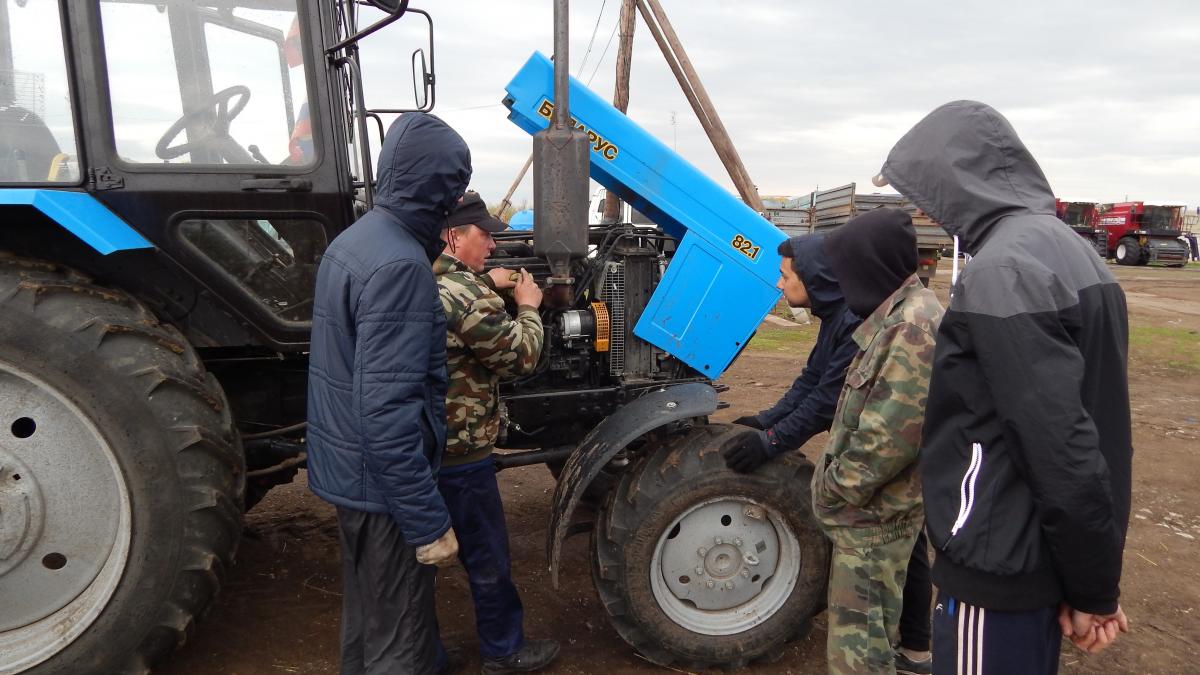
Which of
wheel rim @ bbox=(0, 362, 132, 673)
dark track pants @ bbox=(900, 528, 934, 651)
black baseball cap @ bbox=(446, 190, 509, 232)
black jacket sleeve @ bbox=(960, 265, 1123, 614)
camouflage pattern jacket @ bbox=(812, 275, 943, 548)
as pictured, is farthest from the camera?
dark track pants @ bbox=(900, 528, 934, 651)

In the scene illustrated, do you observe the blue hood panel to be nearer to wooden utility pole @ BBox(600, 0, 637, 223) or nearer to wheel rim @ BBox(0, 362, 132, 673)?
wheel rim @ BBox(0, 362, 132, 673)

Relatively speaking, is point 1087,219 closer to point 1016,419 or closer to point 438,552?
point 1016,419

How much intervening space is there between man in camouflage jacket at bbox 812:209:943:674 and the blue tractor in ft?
1.66

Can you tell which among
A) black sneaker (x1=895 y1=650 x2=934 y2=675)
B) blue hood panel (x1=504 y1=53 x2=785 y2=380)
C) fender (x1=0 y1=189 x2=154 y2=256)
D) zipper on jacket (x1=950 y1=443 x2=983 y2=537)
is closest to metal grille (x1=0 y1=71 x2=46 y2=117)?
fender (x1=0 y1=189 x2=154 y2=256)

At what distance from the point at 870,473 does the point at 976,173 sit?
898mm

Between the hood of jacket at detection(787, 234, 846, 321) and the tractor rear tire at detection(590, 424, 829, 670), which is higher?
the hood of jacket at detection(787, 234, 846, 321)

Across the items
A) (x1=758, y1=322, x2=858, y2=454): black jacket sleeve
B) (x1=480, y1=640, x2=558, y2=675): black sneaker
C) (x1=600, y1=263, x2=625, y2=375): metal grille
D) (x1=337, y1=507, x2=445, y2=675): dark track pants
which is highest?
(x1=600, y1=263, x2=625, y2=375): metal grille

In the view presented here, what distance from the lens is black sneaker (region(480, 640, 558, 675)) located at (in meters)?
2.83

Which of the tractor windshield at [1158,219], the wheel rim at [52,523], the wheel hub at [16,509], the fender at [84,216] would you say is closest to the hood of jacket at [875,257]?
the fender at [84,216]

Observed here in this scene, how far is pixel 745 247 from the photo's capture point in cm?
309

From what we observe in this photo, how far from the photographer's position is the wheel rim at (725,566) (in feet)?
9.45

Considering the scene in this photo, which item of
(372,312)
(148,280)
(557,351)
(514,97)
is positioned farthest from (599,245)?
(148,280)

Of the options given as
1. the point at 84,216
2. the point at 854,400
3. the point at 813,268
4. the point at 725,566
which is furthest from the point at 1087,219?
the point at 84,216

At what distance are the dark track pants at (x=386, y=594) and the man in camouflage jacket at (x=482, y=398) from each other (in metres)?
0.46
